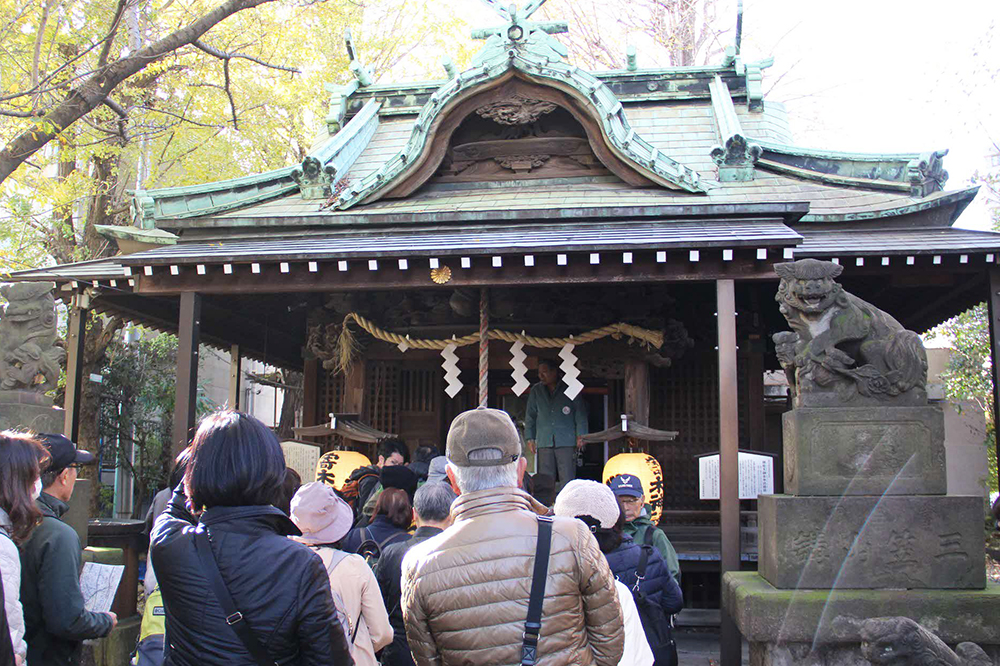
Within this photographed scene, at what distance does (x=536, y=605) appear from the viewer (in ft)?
7.35

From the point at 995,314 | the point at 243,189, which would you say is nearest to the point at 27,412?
the point at 243,189

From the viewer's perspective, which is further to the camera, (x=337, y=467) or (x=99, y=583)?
(x=337, y=467)

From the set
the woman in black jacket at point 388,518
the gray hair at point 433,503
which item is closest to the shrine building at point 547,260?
the woman in black jacket at point 388,518

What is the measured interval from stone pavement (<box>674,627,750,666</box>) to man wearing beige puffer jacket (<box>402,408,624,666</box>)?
4.70 metres

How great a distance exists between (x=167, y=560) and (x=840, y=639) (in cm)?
416

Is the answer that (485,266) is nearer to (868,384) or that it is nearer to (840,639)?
(868,384)

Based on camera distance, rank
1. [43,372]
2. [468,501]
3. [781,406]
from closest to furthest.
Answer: [468,501], [43,372], [781,406]

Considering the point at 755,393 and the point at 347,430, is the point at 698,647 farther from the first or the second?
the point at 347,430

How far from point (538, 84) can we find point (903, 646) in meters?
7.37

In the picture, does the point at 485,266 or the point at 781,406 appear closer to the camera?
the point at 485,266

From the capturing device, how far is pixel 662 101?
39.8 ft

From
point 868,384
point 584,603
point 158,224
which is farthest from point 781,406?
point 584,603

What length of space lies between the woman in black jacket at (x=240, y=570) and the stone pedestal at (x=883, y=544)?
370 cm

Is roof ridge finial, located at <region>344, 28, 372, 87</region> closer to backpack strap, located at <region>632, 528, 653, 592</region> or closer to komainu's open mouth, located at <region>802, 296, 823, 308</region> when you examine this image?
komainu's open mouth, located at <region>802, 296, 823, 308</region>
